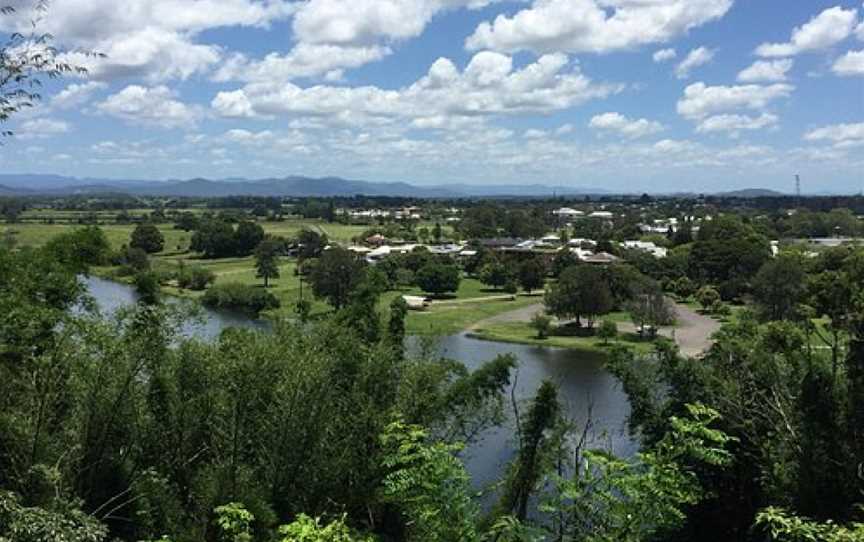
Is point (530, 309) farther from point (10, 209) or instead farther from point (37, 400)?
point (10, 209)

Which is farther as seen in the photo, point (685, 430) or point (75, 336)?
point (75, 336)

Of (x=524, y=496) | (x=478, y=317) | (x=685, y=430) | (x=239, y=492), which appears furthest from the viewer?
(x=478, y=317)

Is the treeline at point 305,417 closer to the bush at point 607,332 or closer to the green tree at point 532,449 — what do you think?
the green tree at point 532,449

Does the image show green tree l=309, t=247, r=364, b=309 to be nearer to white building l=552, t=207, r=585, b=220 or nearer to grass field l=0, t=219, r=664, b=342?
grass field l=0, t=219, r=664, b=342

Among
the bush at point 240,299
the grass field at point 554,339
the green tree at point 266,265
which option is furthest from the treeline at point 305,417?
the green tree at point 266,265

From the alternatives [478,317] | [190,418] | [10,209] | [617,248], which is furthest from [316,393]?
[10,209]

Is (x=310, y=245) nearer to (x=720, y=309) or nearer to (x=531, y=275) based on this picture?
(x=531, y=275)
